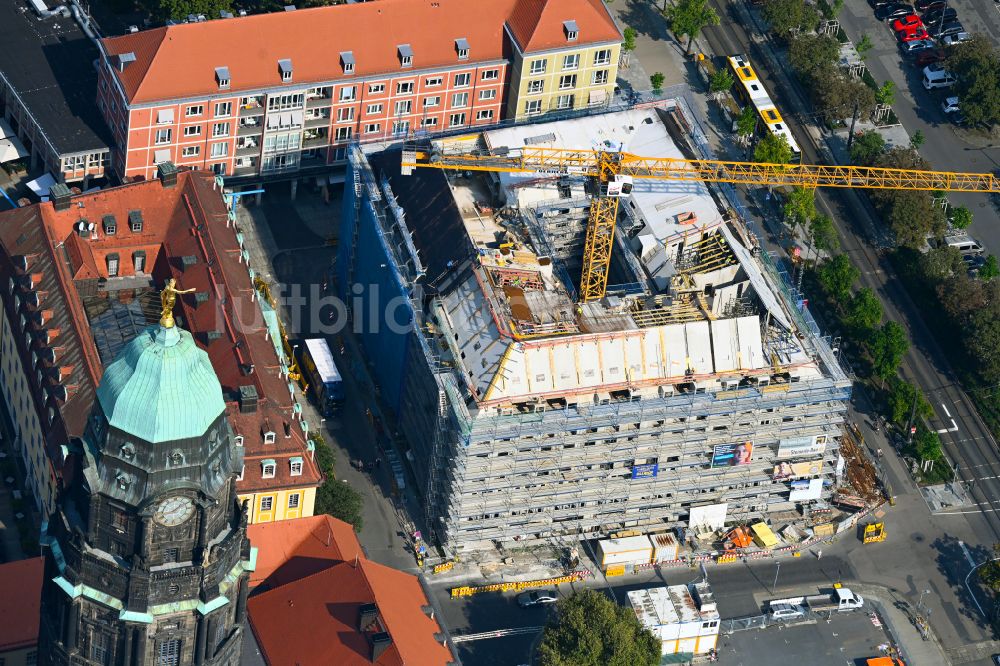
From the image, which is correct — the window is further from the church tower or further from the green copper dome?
the green copper dome

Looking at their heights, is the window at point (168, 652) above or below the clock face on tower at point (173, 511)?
below

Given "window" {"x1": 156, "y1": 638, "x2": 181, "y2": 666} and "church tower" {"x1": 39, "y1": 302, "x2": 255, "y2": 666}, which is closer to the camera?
"church tower" {"x1": 39, "y1": 302, "x2": 255, "y2": 666}

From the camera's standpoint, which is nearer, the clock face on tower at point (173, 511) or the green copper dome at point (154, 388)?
the green copper dome at point (154, 388)

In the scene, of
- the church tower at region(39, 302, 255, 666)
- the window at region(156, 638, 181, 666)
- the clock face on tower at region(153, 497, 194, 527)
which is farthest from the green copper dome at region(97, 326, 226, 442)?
the window at region(156, 638, 181, 666)

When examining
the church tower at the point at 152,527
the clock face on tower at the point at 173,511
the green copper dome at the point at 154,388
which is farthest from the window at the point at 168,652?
the green copper dome at the point at 154,388

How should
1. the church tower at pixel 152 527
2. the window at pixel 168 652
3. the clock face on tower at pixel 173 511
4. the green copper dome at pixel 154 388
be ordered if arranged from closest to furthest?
the green copper dome at pixel 154 388, the church tower at pixel 152 527, the clock face on tower at pixel 173 511, the window at pixel 168 652

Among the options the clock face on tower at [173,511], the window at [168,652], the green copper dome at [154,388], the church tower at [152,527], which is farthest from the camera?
the window at [168,652]

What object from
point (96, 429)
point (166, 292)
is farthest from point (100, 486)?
point (166, 292)

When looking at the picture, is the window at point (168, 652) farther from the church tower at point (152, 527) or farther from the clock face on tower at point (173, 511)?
the clock face on tower at point (173, 511)

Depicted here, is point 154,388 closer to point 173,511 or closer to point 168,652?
point 173,511
